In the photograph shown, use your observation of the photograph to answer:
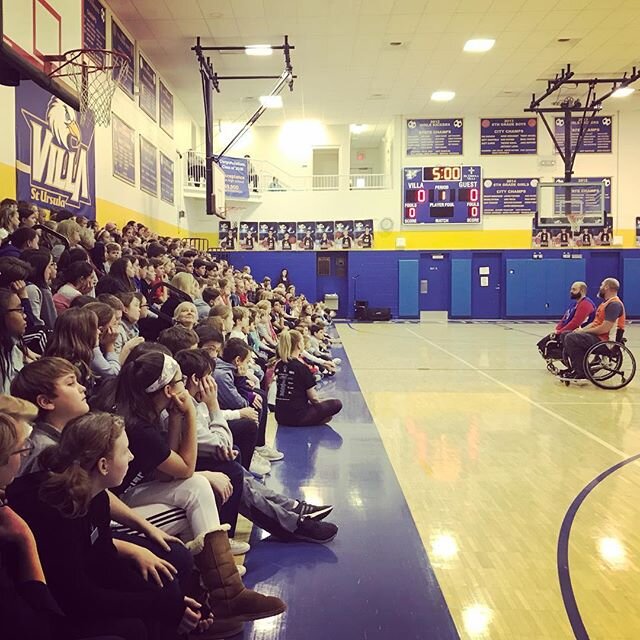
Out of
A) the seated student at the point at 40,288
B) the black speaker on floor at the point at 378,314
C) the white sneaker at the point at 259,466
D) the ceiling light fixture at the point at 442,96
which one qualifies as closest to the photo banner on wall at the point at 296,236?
the black speaker on floor at the point at 378,314

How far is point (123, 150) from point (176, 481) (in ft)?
33.3

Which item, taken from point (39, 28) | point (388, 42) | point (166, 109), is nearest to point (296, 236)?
point (166, 109)

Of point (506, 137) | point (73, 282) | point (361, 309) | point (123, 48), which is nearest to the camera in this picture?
A: point (73, 282)

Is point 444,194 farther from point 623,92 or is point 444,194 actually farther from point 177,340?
point 177,340

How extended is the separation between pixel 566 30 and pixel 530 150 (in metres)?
7.09

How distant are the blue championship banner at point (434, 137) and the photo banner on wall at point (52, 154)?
12012 millimetres

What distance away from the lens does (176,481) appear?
9.21 feet

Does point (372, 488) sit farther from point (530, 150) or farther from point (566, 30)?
point (530, 150)

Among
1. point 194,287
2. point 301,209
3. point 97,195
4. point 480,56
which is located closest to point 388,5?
point 480,56

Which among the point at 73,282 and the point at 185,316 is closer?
the point at 73,282

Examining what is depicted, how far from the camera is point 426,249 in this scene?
2064 cm

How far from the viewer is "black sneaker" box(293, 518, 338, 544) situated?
12.0ft

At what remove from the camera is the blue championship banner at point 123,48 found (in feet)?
37.7

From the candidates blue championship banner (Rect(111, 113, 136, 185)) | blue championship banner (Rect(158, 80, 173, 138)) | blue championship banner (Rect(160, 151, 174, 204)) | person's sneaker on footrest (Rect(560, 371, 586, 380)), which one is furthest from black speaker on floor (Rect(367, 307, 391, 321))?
person's sneaker on footrest (Rect(560, 371, 586, 380))
